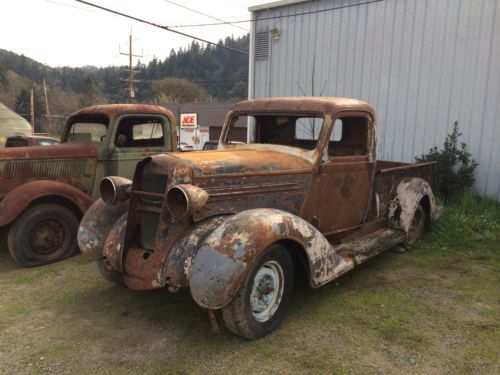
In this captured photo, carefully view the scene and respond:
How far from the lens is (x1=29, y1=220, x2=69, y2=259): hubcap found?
5012mm

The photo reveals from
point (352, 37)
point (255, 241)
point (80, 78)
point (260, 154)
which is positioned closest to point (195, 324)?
point (255, 241)

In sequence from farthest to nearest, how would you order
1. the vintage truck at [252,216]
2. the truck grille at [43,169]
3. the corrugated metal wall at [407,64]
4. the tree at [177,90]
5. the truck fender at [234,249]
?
the tree at [177,90]
the corrugated metal wall at [407,64]
the truck grille at [43,169]
the vintage truck at [252,216]
the truck fender at [234,249]

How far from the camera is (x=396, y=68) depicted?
8109 millimetres

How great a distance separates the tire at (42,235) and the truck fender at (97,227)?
142 centimetres

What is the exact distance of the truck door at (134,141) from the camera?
5.78m

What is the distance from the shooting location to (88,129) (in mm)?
5996

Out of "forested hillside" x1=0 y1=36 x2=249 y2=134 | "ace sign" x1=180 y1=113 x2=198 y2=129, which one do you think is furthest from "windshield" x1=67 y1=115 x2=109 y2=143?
"forested hillside" x1=0 y1=36 x2=249 y2=134

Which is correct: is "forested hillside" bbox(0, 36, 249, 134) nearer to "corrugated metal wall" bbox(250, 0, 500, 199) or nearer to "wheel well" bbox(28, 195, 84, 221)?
"corrugated metal wall" bbox(250, 0, 500, 199)

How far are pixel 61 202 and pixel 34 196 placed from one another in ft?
1.34

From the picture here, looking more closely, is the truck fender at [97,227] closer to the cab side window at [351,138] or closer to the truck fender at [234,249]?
the truck fender at [234,249]

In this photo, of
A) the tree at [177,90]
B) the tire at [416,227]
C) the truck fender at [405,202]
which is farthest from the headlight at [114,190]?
the tree at [177,90]

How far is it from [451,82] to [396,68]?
3.58 ft

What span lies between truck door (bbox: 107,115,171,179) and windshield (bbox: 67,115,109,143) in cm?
23

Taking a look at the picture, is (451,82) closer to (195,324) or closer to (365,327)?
(365,327)
